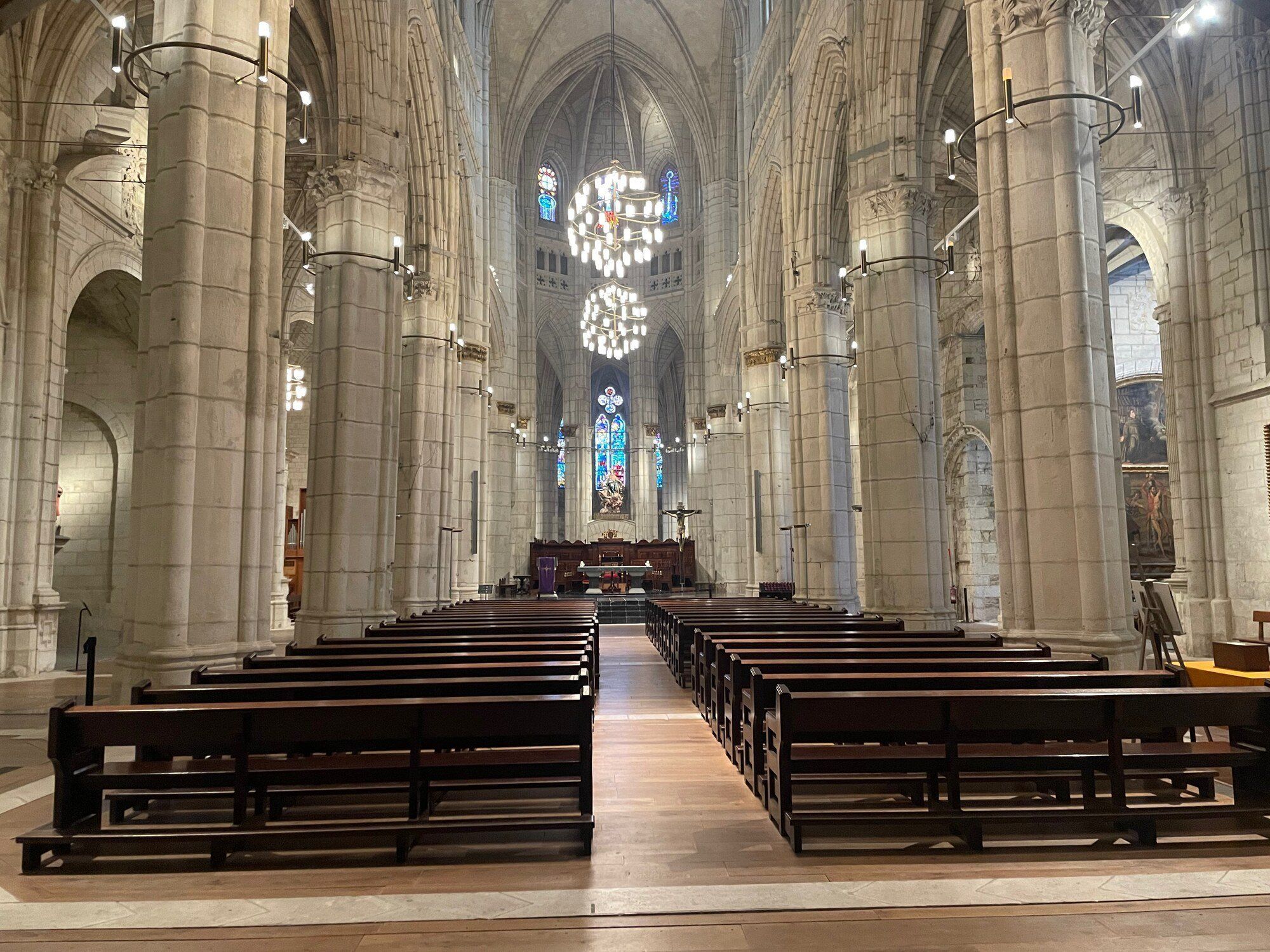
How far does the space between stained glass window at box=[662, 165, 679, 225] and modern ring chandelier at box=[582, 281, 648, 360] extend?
695 inches

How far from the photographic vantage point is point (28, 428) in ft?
45.5

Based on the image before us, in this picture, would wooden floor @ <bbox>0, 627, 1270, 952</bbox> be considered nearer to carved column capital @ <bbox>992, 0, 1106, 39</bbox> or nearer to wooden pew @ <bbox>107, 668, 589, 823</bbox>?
wooden pew @ <bbox>107, 668, 589, 823</bbox>

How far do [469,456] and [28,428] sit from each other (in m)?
10.7

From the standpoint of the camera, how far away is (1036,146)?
27.5 feet

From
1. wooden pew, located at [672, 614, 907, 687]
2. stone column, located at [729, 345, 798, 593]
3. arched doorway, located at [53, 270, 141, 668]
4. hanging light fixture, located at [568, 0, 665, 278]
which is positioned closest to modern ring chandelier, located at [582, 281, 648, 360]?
hanging light fixture, located at [568, 0, 665, 278]

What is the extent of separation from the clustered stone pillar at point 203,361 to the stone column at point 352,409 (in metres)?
3.94

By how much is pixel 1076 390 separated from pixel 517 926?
282 inches

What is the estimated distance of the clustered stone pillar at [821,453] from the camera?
17125 millimetres

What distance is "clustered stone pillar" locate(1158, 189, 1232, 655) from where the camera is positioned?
14.8 m

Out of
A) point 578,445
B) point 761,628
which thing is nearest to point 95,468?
→ point 761,628

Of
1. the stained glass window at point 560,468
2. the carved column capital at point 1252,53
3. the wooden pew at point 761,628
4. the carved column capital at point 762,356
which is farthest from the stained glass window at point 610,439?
the carved column capital at point 1252,53

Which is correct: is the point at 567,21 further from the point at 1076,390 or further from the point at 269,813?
the point at 269,813

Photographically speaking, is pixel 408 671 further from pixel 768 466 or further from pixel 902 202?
pixel 768 466

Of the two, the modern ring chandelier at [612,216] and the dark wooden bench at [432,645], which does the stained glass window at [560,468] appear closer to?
the modern ring chandelier at [612,216]
